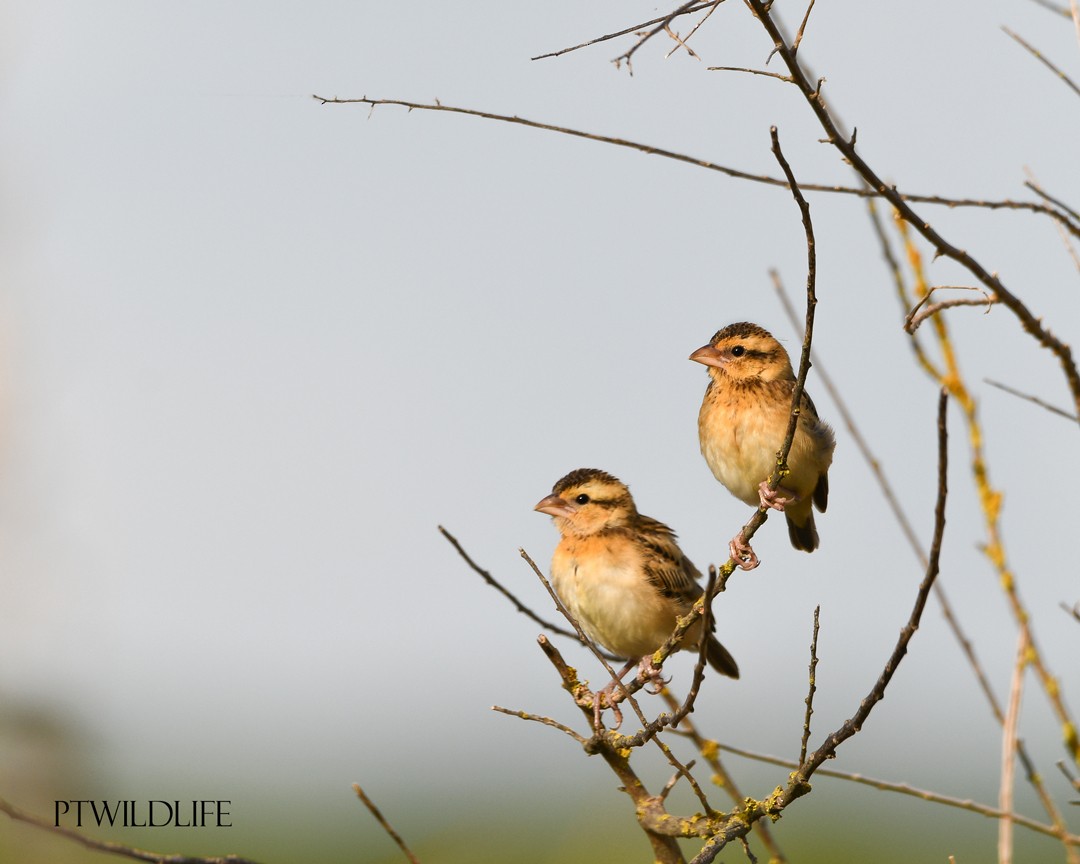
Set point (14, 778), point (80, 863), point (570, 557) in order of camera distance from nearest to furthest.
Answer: point (80, 863)
point (570, 557)
point (14, 778)

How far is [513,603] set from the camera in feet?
12.1

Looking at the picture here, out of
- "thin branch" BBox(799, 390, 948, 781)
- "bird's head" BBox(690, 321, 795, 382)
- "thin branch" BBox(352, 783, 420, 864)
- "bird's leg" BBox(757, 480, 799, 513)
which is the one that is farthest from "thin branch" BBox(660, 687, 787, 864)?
"bird's head" BBox(690, 321, 795, 382)

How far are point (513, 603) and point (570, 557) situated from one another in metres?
2.15

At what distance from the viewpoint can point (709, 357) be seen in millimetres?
5812

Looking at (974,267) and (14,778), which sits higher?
(14,778)

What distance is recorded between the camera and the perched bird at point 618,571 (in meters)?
5.61

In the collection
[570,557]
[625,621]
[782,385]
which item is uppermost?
[782,385]

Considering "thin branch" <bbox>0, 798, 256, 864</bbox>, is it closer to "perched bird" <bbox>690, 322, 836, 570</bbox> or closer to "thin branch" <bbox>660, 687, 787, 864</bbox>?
"thin branch" <bbox>660, 687, 787, 864</bbox>

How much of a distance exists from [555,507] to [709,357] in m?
1.03

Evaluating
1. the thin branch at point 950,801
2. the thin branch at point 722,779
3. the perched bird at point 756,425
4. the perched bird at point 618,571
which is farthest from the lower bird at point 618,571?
the thin branch at point 950,801

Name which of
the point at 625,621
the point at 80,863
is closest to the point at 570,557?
the point at 625,621

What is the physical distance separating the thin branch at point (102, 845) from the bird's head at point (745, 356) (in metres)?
3.61

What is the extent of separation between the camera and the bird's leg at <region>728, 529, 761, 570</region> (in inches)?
145

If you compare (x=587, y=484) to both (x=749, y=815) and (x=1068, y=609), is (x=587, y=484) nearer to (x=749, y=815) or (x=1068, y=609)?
(x=749, y=815)
